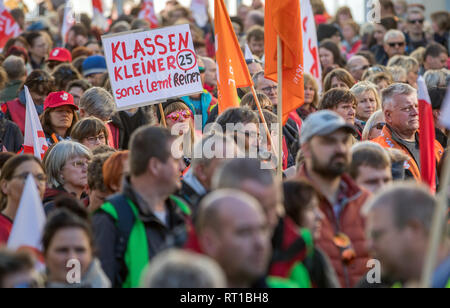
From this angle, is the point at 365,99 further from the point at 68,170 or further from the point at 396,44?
the point at 396,44

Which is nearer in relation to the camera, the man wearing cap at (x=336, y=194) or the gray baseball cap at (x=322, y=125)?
the man wearing cap at (x=336, y=194)

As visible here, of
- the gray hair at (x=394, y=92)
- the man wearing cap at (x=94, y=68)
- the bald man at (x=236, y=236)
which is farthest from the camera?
the man wearing cap at (x=94, y=68)

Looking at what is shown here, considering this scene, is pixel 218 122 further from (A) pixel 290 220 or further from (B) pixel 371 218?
(B) pixel 371 218

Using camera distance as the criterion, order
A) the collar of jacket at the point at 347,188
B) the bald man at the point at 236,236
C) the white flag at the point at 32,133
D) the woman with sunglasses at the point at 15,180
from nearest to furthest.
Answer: the bald man at the point at 236,236 → the collar of jacket at the point at 347,188 → the woman with sunglasses at the point at 15,180 → the white flag at the point at 32,133

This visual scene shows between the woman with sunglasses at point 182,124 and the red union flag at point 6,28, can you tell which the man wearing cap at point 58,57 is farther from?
the woman with sunglasses at point 182,124

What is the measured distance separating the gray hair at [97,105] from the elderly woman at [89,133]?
1.06 m

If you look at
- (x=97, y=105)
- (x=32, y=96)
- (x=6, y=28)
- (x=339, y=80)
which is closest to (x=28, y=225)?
(x=97, y=105)

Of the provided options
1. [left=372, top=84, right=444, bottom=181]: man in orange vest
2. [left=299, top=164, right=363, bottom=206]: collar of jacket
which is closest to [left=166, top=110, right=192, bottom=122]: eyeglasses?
[left=372, top=84, right=444, bottom=181]: man in orange vest

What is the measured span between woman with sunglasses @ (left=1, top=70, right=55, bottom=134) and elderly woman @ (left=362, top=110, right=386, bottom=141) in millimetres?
A: 3769

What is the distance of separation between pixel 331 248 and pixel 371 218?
39.1 inches

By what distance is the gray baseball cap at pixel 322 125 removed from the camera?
5.55 meters

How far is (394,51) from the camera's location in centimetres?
1484

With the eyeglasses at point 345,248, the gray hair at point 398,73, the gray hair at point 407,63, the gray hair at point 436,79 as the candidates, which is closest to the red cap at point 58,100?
the gray hair at point 436,79

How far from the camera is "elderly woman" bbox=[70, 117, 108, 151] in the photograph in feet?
26.9
